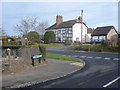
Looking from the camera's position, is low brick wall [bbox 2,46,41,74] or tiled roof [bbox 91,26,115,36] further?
tiled roof [bbox 91,26,115,36]

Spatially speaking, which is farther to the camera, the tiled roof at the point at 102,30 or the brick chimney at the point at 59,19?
the brick chimney at the point at 59,19

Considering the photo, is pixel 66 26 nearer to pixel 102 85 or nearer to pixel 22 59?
pixel 22 59

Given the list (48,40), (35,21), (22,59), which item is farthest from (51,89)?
(48,40)

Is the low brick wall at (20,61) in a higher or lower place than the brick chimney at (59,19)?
lower

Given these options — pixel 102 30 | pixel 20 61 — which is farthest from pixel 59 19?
pixel 20 61

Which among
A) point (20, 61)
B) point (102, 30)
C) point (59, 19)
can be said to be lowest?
point (20, 61)

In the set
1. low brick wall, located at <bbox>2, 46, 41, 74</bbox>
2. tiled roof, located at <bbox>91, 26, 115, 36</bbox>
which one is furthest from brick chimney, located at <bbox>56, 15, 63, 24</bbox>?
low brick wall, located at <bbox>2, 46, 41, 74</bbox>

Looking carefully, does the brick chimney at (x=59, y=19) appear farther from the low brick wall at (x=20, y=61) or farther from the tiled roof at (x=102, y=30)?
the low brick wall at (x=20, y=61)

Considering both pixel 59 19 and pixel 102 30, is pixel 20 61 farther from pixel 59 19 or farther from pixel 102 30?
pixel 59 19

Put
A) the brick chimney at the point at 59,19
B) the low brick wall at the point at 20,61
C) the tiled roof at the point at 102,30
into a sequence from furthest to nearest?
the brick chimney at the point at 59,19 < the tiled roof at the point at 102,30 < the low brick wall at the point at 20,61

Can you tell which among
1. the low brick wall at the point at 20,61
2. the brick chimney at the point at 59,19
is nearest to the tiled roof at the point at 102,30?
the brick chimney at the point at 59,19

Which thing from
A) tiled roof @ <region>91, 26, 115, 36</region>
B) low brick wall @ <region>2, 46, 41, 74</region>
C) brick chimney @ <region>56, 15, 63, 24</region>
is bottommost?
low brick wall @ <region>2, 46, 41, 74</region>

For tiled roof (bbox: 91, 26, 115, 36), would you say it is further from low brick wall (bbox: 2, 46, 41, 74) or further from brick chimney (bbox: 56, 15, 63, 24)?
low brick wall (bbox: 2, 46, 41, 74)

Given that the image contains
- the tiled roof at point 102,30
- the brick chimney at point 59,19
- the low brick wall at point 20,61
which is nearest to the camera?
the low brick wall at point 20,61
